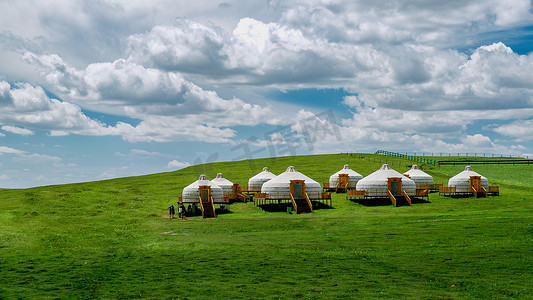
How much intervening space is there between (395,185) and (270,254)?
37990 millimetres

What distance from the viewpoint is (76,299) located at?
811 inches

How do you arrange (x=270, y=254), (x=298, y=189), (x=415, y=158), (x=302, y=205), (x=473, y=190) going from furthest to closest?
(x=415, y=158) < (x=473, y=190) < (x=298, y=189) < (x=302, y=205) < (x=270, y=254)

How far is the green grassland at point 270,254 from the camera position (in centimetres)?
2178

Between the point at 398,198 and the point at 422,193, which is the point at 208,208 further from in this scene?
the point at 422,193

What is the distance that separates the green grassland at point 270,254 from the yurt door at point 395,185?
615 cm

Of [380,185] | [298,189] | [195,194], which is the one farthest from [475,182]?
[195,194]

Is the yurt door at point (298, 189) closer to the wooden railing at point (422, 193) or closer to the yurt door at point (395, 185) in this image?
the yurt door at point (395, 185)

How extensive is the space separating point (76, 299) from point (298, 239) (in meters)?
19.4

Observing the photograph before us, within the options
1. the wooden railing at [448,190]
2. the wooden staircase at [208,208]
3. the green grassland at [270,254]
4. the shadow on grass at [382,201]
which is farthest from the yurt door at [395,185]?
the wooden staircase at [208,208]

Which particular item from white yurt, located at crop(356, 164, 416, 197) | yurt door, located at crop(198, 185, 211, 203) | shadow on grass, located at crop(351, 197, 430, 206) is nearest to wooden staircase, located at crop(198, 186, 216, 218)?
yurt door, located at crop(198, 185, 211, 203)

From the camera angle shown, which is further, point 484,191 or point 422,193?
point 484,191

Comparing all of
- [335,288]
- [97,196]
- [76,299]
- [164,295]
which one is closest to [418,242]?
[335,288]

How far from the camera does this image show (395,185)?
211 feet

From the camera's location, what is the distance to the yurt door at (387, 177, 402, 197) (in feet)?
209
